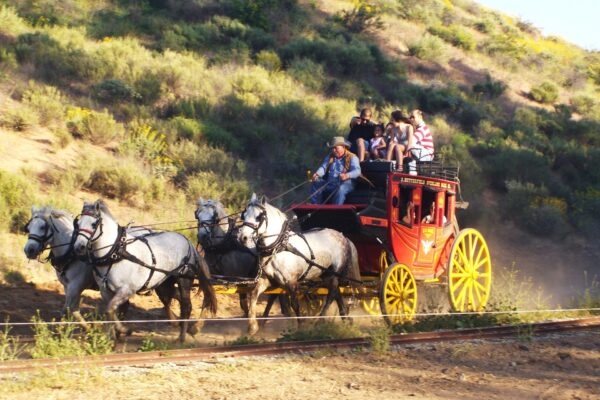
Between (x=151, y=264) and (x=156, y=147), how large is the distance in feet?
33.8

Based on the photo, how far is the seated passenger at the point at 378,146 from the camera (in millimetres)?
14438

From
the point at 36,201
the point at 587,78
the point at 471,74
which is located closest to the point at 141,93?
the point at 36,201

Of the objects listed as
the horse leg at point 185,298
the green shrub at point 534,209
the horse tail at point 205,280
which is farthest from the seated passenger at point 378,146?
the green shrub at point 534,209

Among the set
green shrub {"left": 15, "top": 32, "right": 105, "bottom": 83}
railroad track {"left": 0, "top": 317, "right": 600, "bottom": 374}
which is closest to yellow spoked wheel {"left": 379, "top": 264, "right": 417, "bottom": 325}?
railroad track {"left": 0, "top": 317, "right": 600, "bottom": 374}

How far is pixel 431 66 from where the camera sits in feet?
126

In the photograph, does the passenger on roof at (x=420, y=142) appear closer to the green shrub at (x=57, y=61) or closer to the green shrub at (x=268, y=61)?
the green shrub at (x=57, y=61)

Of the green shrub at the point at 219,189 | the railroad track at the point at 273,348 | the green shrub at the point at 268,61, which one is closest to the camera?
the railroad track at the point at 273,348

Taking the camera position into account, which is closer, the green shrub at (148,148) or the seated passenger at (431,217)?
Answer: the seated passenger at (431,217)

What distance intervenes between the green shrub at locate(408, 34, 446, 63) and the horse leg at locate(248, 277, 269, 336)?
28.5m

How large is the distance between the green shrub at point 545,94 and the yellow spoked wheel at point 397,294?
92.2ft

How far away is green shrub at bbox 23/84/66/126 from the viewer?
2058 cm

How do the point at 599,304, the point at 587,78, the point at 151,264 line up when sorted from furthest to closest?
the point at 587,78, the point at 599,304, the point at 151,264

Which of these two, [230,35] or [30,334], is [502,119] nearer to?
[230,35]

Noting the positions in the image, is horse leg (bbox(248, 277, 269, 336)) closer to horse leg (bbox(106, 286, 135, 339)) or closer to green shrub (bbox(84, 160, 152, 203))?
horse leg (bbox(106, 286, 135, 339))
